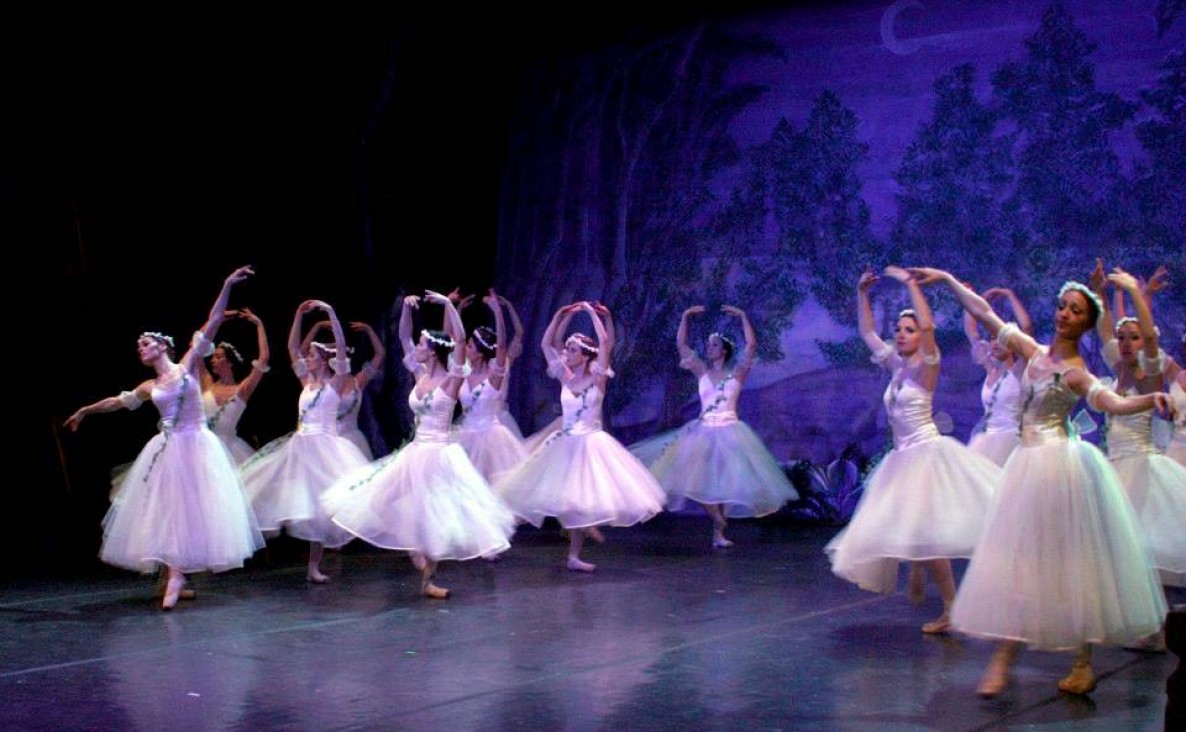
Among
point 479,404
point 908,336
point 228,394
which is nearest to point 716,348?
point 479,404

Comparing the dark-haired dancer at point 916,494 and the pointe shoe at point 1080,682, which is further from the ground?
the dark-haired dancer at point 916,494

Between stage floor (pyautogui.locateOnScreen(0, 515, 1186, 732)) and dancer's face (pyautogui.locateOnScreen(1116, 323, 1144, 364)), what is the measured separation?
4.45 feet

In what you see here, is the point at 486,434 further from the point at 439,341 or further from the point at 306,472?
the point at 439,341

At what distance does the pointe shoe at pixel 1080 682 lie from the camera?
14.9 feet

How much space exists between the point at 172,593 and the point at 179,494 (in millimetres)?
506

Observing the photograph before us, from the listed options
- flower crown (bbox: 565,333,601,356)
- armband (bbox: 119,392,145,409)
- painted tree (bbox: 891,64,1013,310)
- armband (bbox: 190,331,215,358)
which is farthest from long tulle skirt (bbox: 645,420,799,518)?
armband (bbox: 119,392,145,409)

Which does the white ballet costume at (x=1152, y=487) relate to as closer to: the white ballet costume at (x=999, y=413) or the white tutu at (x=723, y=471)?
the white ballet costume at (x=999, y=413)

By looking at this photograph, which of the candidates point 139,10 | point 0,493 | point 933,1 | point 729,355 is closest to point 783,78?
point 933,1

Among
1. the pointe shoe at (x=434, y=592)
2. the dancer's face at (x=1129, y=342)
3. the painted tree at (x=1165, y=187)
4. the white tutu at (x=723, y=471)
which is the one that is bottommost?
the pointe shoe at (x=434, y=592)

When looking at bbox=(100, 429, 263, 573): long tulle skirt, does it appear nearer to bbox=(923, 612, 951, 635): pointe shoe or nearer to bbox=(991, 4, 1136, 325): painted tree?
bbox=(923, 612, 951, 635): pointe shoe

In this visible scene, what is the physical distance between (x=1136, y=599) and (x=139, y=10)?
7.19 metres

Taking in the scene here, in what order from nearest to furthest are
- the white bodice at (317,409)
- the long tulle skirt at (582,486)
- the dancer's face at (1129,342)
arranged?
the dancer's face at (1129,342) < the long tulle skirt at (582,486) < the white bodice at (317,409)

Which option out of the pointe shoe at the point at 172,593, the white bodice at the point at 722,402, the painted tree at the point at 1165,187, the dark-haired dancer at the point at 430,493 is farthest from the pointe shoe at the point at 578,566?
the painted tree at the point at 1165,187

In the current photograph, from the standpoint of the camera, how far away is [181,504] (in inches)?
268
